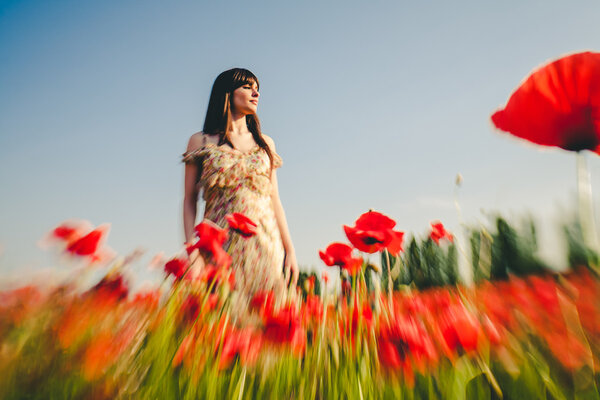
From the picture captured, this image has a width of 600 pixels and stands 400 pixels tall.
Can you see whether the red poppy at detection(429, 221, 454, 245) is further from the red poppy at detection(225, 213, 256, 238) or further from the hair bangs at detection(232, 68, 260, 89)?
the hair bangs at detection(232, 68, 260, 89)

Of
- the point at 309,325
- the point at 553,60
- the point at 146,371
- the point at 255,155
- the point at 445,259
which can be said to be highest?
the point at 553,60

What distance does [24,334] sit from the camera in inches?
20.6

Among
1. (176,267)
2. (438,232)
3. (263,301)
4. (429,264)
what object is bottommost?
(429,264)

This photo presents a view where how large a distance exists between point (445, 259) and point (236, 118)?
1.87 metres

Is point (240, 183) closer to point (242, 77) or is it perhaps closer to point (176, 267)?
point (242, 77)

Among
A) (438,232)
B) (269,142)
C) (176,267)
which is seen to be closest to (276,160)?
(269,142)

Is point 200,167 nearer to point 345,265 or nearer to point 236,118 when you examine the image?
point 236,118

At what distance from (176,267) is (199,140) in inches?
69.1

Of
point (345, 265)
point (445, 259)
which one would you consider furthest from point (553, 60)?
point (445, 259)

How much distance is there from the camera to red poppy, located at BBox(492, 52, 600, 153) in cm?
62

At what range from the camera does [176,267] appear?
88 centimetres

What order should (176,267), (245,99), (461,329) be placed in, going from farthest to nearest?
1. (245,99)
2. (176,267)
3. (461,329)

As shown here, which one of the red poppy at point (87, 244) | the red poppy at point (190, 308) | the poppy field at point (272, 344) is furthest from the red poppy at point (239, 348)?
the red poppy at point (87, 244)

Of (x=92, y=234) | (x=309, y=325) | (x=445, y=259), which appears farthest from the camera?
(x=445, y=259)
